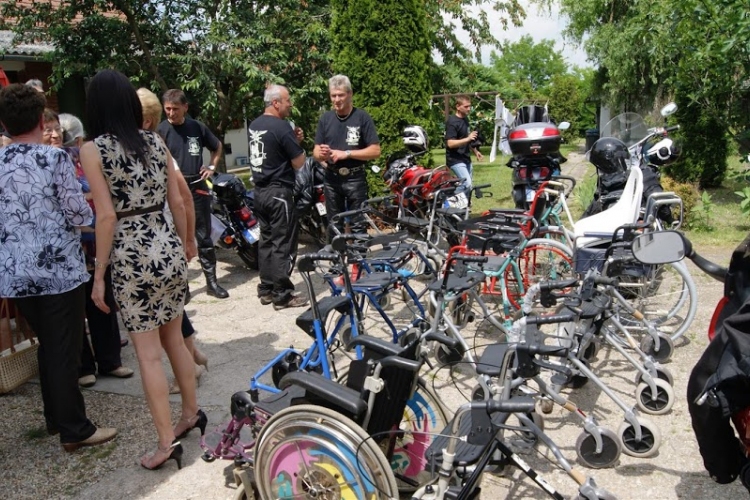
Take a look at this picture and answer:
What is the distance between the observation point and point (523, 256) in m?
4.70

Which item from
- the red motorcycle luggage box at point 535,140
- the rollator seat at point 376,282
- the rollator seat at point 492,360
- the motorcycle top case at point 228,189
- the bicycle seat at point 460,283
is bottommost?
the rollator seat at point 376,282

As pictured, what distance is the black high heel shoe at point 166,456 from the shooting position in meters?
3.05

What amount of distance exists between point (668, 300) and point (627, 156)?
1.77 m

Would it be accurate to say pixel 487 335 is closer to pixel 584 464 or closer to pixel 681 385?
pixel 681 385

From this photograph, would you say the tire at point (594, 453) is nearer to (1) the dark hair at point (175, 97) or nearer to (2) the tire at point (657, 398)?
(2) the tire at point (657, 398)

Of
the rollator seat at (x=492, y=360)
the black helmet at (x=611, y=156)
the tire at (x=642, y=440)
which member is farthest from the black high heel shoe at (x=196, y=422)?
the black helmet at (x=611, y=156)

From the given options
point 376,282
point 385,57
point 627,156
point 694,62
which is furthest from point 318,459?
point 694,62

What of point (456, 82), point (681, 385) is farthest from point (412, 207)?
point (456, 82)

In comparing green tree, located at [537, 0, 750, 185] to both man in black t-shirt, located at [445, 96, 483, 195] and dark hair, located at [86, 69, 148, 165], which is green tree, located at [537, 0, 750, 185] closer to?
man in black t-shirt, located at [445, 96, 483, 195]

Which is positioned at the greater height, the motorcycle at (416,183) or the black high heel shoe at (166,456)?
the motorcycle at (416,183)

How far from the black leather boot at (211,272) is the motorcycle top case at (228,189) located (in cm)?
82

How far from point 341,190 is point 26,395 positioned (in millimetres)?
3176

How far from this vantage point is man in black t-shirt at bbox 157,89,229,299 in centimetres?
546

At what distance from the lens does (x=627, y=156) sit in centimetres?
556
